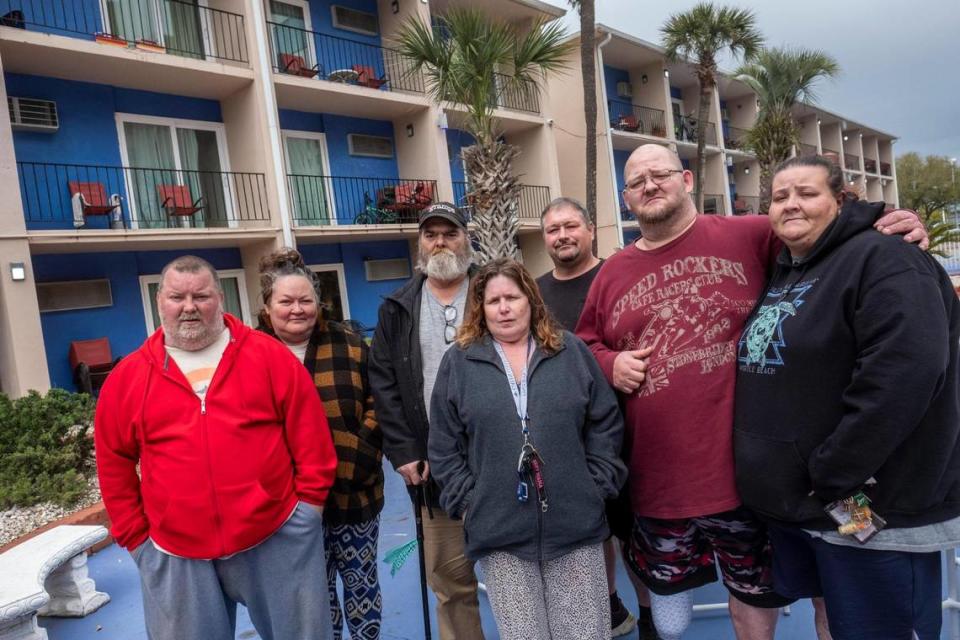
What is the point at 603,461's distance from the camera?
211 cm

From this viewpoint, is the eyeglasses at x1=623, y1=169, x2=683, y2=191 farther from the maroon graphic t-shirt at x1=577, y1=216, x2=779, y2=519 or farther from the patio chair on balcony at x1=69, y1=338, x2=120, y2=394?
the patio chair on balcony at x1=69, y1=338, x2=120, y2=394

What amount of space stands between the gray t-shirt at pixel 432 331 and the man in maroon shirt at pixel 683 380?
2.35ft

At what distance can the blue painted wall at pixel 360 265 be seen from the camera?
1276 cm

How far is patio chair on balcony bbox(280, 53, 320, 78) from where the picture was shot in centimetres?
1135

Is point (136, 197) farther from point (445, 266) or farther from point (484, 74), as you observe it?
point (445, 266)

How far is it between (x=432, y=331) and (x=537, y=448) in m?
0.84

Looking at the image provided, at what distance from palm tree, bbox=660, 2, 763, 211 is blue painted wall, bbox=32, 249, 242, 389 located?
15764mm

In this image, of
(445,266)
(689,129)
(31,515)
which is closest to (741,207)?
(689,129)

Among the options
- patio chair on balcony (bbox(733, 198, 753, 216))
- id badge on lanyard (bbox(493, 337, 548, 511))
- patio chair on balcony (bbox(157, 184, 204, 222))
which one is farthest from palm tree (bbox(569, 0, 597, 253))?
patio chair on balcony (bbox(733, 198, 753, 216))

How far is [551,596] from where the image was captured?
212cm

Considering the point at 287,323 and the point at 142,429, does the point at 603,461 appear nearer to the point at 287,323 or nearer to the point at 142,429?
the point at 287,323

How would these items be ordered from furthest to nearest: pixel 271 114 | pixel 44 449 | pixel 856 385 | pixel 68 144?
pixel 271 114
pixel 68 144
pixel 44 449
pixel 856 385

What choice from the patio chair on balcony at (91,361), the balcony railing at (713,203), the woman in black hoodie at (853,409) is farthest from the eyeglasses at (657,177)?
the balcony railing at (713,203)

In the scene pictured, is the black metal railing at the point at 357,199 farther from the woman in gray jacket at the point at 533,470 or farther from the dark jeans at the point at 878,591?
the dark jeans at the point at 878,591
